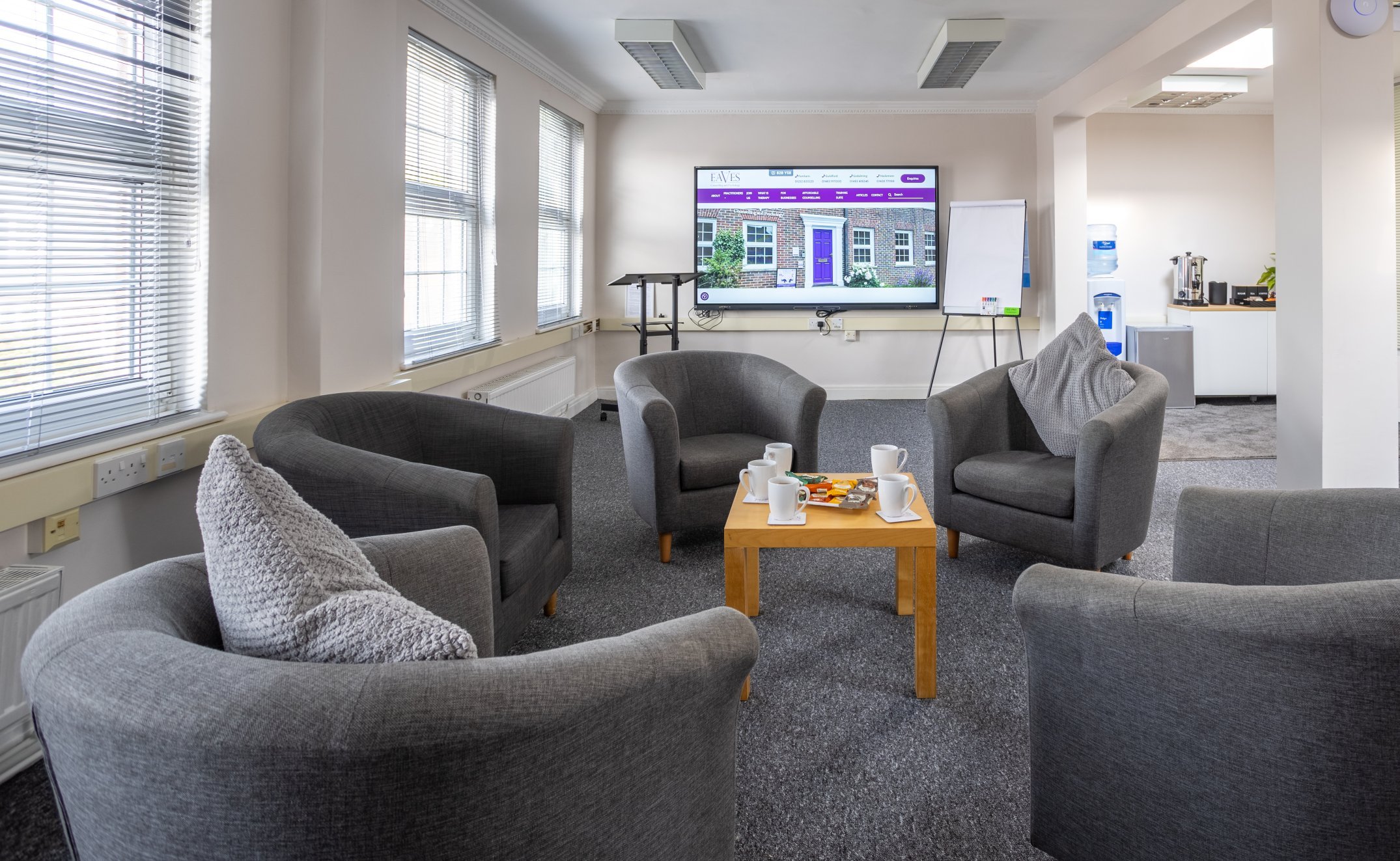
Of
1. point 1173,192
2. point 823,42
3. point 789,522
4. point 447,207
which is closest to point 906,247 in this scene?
point 823,42

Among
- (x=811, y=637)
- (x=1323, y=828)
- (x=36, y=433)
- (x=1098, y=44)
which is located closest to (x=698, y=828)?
(x=1323, y=828)

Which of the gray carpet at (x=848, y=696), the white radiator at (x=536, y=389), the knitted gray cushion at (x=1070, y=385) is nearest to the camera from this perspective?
the gray carpet at (x=848, y=696)

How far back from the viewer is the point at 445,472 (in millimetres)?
2191

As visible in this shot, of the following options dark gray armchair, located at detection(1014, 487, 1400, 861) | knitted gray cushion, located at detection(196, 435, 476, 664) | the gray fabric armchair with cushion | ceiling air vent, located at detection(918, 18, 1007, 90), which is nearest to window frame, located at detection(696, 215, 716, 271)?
ceiling air vent, located at detection(918, 18, 1007, 90)

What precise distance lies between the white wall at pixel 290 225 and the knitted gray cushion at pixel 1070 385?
268 centimetres

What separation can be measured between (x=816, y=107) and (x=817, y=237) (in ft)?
3.51

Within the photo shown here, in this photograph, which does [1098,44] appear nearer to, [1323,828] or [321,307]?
[321,307]

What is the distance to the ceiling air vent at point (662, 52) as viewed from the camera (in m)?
4.98

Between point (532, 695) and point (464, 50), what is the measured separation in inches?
176

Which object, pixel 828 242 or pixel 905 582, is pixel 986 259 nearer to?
pixel 828 242

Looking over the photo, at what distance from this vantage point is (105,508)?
2.25 meters

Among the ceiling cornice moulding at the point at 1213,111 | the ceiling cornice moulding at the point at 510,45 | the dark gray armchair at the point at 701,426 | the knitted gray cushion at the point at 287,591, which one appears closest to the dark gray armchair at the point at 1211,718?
the knitted gray cushion at the point at 287,591

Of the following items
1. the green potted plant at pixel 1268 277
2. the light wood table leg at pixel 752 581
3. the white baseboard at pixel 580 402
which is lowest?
the light wood table leg at pixel 752 581

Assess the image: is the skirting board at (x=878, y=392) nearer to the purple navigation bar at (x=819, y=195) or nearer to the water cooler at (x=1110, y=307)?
the water cooler at (x=1110, y=307)
